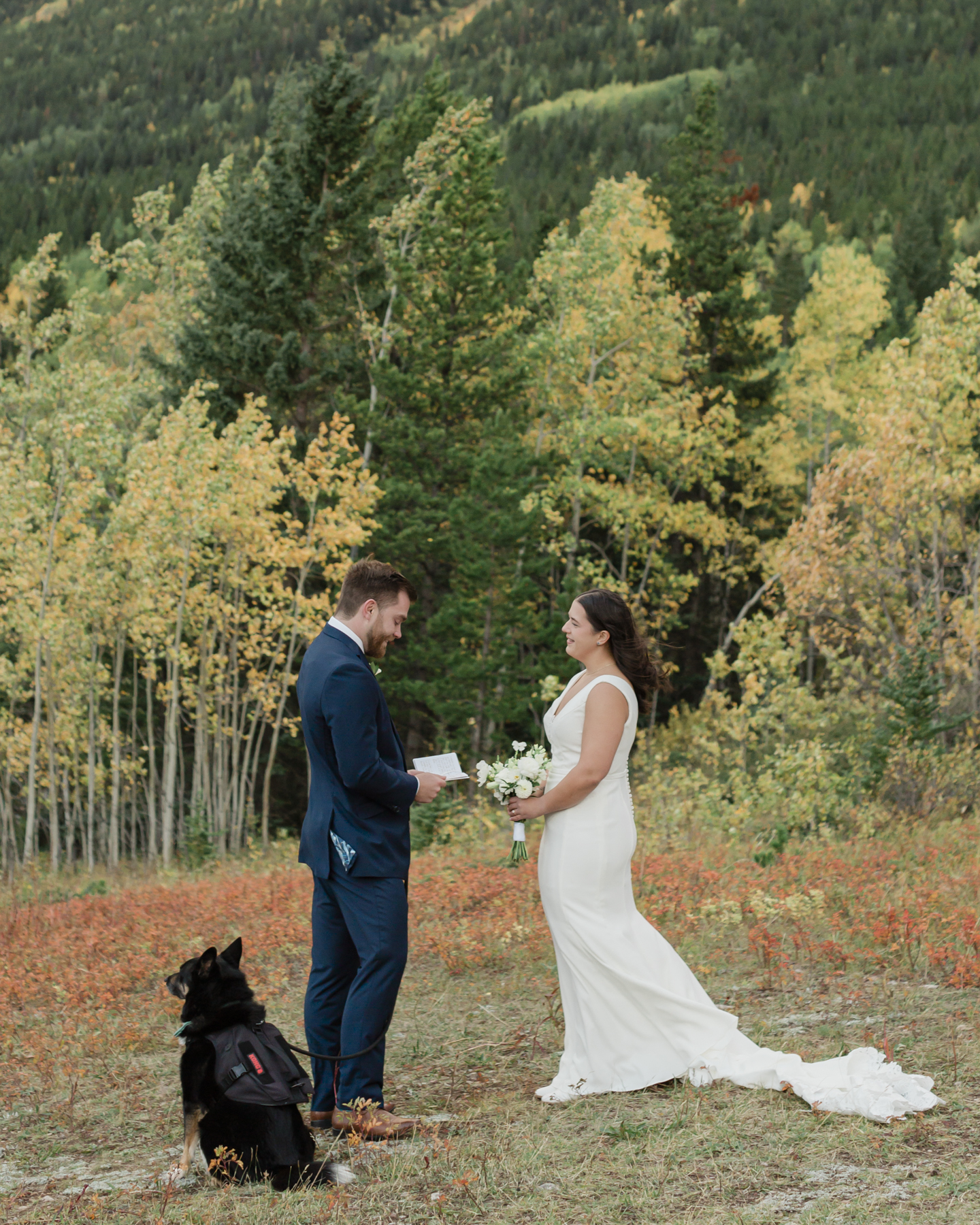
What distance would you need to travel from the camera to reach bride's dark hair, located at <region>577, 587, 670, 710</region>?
469cm

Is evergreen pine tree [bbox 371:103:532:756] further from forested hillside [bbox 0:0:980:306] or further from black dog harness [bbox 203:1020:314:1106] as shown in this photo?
black dog harness [bbox 203:1020:314:1106]

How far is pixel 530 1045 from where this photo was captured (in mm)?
5402

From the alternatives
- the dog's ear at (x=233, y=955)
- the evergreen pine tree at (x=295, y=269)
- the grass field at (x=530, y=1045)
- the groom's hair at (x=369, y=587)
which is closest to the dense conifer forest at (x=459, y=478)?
the evergreen pine tree at (x=295, y=269)

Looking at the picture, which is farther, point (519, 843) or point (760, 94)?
point (760, 94)

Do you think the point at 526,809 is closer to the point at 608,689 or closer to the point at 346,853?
the point at 608,689

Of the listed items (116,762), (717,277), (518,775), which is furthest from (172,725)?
(717,277)

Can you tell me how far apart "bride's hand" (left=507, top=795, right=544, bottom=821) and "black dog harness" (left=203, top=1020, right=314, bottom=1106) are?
1.31 meters

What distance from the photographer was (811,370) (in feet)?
95.4

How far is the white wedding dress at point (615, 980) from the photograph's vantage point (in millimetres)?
4578

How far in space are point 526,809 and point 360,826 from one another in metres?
0.81

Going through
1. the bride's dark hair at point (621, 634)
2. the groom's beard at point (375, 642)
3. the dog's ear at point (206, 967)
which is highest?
the groom's beard at point (375, 642)

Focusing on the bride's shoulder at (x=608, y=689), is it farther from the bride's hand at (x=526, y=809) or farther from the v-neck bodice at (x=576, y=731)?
the bride's hand at (x=526, y=809)

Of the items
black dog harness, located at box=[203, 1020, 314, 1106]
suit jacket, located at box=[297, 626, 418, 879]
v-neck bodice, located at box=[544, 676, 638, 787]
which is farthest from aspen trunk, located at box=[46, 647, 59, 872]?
black dog harness, located at box=[203, 1020, 314, 1106]

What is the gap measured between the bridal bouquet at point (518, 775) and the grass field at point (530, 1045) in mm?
1226
